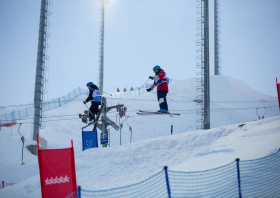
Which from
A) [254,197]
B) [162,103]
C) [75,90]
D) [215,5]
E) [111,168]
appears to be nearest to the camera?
[254,197]

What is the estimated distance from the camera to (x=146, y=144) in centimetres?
1480

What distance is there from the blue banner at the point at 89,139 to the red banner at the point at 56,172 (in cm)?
1009

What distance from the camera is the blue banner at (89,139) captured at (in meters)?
16.8

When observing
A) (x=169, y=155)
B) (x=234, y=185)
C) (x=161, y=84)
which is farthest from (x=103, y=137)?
(x=234, y=185)

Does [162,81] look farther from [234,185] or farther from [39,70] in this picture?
[39,70]

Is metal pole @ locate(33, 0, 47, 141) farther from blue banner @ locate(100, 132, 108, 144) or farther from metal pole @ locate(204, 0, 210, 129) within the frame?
metal pole @ locate(204, 0, 210, 129)

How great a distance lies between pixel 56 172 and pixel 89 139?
1040cm

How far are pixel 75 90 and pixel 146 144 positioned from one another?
2589 cm

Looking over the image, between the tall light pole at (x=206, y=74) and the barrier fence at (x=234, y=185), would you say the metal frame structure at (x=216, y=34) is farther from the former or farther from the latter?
the barrier fence at (x=234, y=185)

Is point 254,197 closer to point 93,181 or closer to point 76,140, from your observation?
point 93,181

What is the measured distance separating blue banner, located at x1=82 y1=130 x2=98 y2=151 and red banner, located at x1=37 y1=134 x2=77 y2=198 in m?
10.1

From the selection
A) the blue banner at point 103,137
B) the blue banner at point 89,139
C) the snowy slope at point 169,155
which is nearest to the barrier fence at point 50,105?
the blue banner at point 103,137

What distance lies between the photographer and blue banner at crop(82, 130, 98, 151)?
16.8m

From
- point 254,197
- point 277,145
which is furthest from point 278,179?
point 277,145
